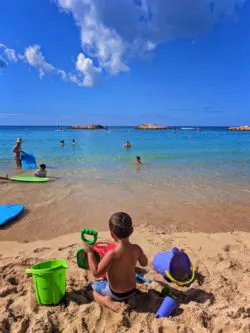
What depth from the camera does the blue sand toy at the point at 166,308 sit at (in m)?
2.69

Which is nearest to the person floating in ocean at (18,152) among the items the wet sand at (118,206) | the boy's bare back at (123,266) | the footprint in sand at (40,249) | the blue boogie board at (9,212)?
the wet sand at (118,206)

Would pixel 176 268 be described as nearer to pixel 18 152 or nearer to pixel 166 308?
pixel 166 308

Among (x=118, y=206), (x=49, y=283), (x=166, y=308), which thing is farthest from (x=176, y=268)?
(x=118, y=206)

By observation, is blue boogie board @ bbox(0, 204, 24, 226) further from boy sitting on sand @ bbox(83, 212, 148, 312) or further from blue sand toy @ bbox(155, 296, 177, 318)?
blue sand toy @ bbox(155, 296, 177, 318)

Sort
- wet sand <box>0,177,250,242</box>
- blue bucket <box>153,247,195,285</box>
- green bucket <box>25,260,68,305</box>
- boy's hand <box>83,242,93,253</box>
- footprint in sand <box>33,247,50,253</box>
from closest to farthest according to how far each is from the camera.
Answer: green bucket <box>25,260,68,305</box> → boy's hand <box>83,242,93,253</box> → blue bucket <box>153,247,195,285</box> → footprint in sand <box>33,247,50,253</box> → wet sand <box>0,177,250,242</box>

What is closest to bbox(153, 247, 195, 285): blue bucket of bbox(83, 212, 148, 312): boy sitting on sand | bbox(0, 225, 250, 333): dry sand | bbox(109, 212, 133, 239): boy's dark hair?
bbox(0, 225, 250, 333): dry sand

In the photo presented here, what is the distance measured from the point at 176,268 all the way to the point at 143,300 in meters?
0.72

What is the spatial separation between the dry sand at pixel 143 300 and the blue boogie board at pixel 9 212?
3.67 feet

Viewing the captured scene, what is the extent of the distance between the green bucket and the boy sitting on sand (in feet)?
1.13

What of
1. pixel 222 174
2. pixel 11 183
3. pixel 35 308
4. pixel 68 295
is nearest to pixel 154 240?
pixel 68 295

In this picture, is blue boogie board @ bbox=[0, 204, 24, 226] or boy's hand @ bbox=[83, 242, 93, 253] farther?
blue boogie board @ bbox=[0, 204, 24, 226]

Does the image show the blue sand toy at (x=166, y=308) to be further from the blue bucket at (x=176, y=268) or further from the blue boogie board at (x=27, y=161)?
the blue boogie board at (x=27, y=161)

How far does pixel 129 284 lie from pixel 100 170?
9.28 metres

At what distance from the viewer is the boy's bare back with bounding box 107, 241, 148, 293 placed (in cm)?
272
